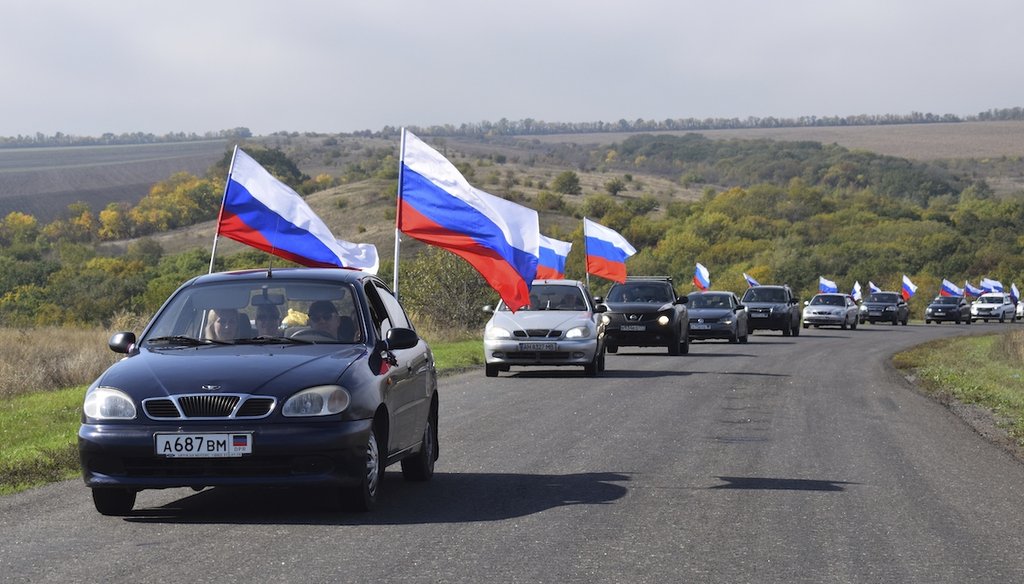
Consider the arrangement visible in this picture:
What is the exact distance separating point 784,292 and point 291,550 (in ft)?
127

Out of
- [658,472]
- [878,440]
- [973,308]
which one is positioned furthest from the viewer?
[973,308]

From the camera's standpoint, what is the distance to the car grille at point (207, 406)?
871 cm

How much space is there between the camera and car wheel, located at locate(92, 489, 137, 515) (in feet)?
29.8

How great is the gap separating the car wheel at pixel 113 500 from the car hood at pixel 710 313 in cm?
2900

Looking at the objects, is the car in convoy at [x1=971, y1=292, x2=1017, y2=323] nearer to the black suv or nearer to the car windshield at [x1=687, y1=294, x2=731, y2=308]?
the car windshield at [x1=687, y1=294, x2=731, y2=308]

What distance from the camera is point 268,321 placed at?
10.1 m

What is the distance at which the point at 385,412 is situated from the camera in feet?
31.4

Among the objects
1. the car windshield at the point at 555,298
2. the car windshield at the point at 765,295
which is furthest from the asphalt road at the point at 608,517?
the car windshield at the point at 765,295

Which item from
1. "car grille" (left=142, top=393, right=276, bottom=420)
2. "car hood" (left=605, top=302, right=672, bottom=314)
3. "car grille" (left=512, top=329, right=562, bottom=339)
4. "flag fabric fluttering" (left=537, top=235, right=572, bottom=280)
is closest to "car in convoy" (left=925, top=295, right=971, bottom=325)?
"flag fabric fluttering" (left=537, top=235, right=572, bottom=280)

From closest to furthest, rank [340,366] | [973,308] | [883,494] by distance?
[340,366], [883,494], [973,308]

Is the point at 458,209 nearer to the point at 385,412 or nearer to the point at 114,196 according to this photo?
the point at 385,412

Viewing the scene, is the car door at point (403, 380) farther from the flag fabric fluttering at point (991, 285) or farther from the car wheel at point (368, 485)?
the flag fabric fluttering at point (991, 285)

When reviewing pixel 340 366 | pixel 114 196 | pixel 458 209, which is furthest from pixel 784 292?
pixel 114 196

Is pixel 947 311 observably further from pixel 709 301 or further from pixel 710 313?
pixel 710 313
